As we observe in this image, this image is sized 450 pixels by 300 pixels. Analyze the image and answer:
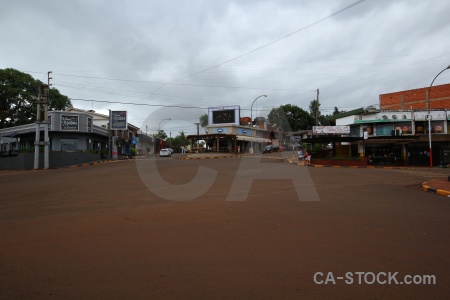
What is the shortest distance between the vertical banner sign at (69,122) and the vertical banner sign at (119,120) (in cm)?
531

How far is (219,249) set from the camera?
16.4ft

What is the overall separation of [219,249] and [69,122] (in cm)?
3555

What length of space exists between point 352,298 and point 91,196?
33.2 ft

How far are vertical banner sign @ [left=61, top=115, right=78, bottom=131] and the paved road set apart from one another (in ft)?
95.3

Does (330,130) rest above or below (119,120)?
below

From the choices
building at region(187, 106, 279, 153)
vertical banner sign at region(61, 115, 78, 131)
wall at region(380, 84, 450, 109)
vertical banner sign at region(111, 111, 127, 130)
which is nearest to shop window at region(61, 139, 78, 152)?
vertical banner sign at region(61, 115, 78, 131)

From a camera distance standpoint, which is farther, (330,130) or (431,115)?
(431,115)

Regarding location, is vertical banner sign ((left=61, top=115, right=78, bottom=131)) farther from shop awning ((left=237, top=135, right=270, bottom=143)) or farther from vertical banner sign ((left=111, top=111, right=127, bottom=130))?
shop awning ((left=237, top=135, right=270, bottom=143))

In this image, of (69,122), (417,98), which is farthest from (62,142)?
(417,98)

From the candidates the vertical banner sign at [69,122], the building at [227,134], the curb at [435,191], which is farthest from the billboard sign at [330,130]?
the vertical banner sign at [69,122]

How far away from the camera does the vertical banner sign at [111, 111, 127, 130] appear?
4028cm

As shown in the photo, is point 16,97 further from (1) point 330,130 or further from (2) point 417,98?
(2) point 417,98

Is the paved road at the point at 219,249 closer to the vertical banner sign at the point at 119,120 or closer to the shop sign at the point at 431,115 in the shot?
the shop sign at the point at 431,115

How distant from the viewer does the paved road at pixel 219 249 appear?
11.8 feet
